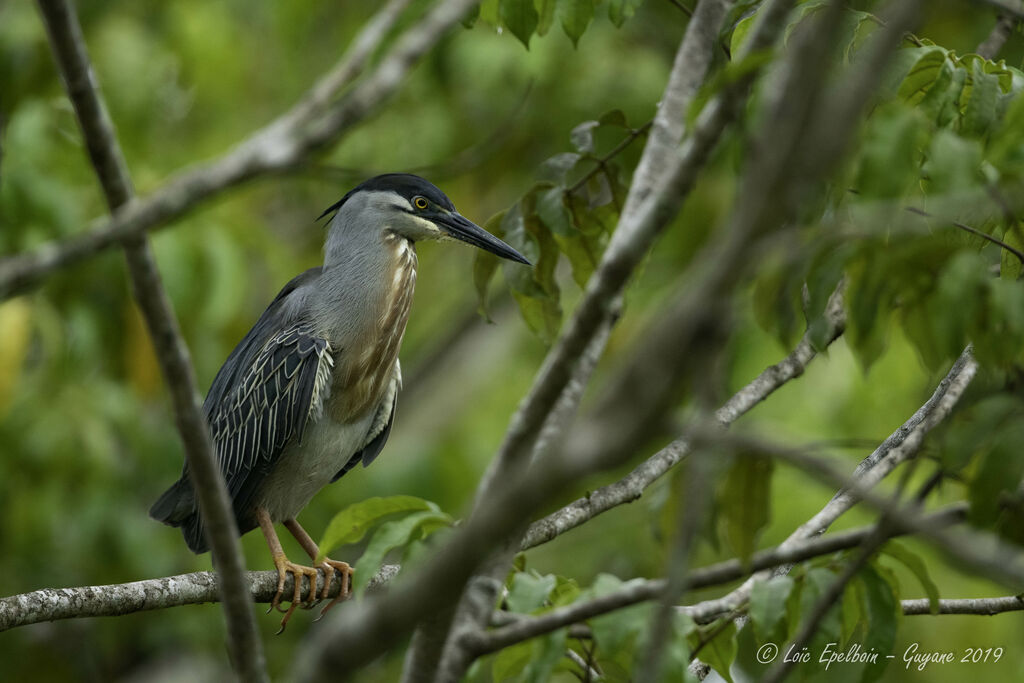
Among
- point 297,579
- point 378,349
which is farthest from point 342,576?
point 378,349

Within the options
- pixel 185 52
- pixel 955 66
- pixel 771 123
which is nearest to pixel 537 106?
pixel 185 52

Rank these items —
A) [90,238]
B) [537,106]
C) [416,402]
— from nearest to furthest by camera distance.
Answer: [90,238] → [537,106] → [416,402]

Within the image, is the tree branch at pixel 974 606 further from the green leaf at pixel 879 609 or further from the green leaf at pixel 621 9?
the green leaf at pixel 621 9

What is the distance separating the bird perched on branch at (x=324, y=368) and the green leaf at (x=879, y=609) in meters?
1.99

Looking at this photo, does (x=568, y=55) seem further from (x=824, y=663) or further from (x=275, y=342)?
(x=824, y=663)

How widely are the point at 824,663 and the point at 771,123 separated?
1594 mm

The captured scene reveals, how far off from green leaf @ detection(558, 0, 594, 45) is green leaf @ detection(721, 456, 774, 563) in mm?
1091

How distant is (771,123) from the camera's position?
1.03 meters

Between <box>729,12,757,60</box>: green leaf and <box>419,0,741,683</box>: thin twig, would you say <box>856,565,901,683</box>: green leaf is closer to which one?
<box>419,0,741,683</box>: thin twig

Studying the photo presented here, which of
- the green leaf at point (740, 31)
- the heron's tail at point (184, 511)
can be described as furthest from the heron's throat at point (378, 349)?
the green leaf at point (740, 31)

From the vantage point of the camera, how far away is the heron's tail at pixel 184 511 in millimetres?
3523

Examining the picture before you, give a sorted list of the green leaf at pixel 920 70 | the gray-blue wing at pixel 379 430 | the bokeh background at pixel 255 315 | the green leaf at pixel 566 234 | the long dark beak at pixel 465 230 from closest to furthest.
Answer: the green leaf at pixel 920 70 < the green leaf at pixel 566 234 < the long dark beak at pixel 465 230 < the gray-blue wing at pixel 379 430 < the bokeh background at pixel 255 315

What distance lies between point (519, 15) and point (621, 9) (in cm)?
21

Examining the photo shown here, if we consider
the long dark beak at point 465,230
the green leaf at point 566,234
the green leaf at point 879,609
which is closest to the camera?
Result: the green leaf at point 879,609
